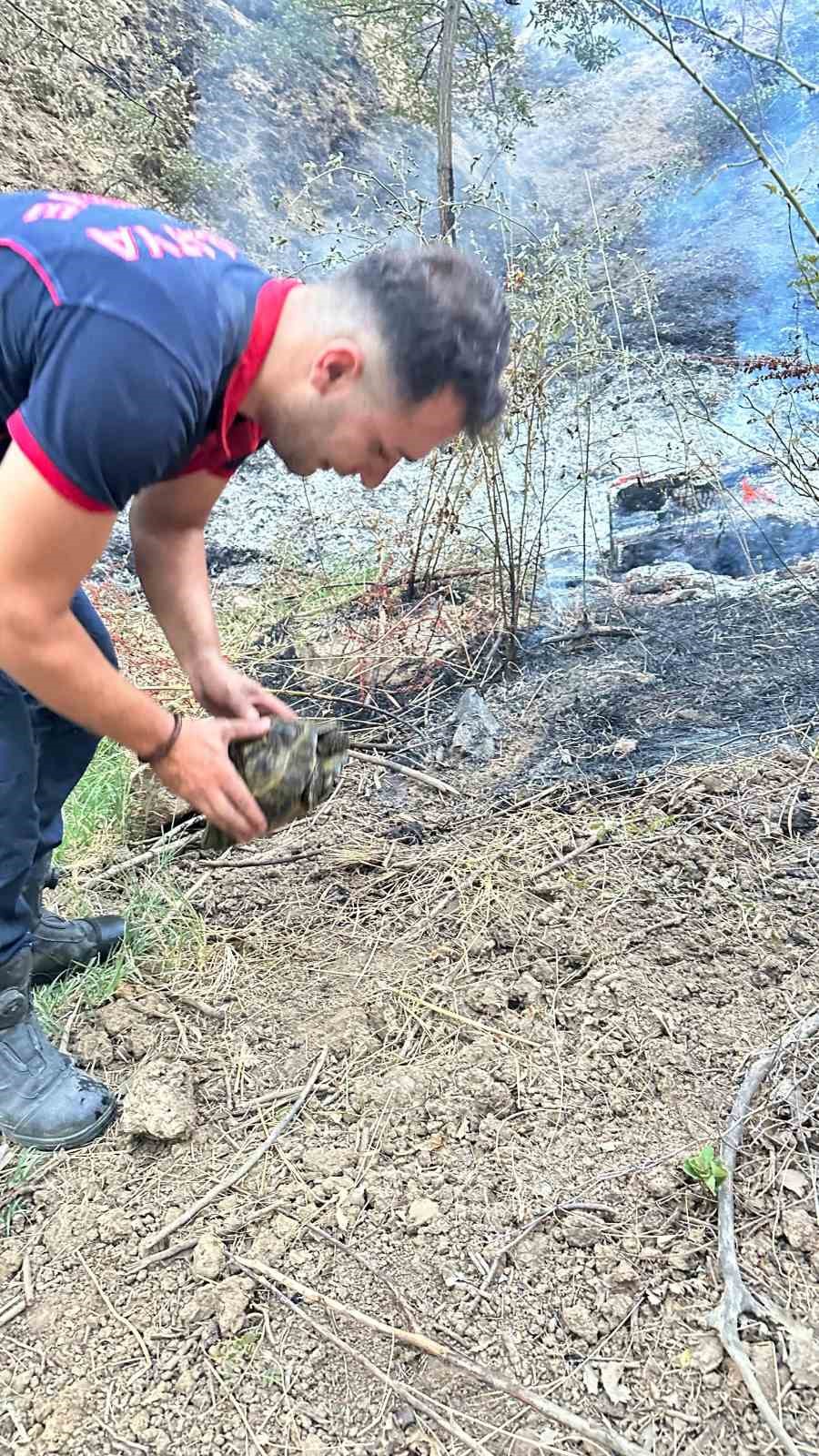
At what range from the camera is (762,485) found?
4238mm

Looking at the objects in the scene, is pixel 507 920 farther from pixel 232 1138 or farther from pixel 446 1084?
pixel 232 1138

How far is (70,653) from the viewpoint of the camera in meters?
1.19

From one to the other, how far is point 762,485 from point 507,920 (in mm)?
3002

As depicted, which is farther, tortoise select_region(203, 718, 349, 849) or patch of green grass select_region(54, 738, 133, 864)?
patch of green grass select_region(54, 738, 133, 864)

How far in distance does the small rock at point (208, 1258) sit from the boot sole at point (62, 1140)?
0.33 meters

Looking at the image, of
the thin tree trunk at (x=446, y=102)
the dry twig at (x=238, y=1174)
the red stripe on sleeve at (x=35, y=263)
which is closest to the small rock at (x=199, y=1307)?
the dry twig at (x=238, y=1174)

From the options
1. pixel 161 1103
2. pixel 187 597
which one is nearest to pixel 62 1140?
pixel 161 1103

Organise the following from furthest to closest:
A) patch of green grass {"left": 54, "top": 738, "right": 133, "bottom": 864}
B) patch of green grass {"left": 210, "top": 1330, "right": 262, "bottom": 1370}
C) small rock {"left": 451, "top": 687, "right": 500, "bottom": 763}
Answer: small rock {"left": 451, "top": 687, "right": 500, "bottom": 763} → patch of green grass {"left": 54, "top": 738, "right": 133, "bottom": 864} → patch of green grass {"left": 210, "top": 1330, "right": 262, "bottom": 1370}

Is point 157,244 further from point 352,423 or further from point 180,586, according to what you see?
point 180,586

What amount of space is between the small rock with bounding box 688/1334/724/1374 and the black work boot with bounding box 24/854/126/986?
142cm

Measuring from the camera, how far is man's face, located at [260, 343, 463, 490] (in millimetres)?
1253

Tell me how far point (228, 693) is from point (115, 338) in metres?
0.81

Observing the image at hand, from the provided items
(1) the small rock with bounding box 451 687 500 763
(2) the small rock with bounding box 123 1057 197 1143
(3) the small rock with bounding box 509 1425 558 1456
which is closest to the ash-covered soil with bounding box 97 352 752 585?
(1) the small rock with bounding box 451 687 500 763

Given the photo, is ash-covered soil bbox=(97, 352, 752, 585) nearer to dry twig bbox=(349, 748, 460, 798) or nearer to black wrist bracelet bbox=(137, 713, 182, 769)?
dry twig bbox=(349, 748, 460, 798)
